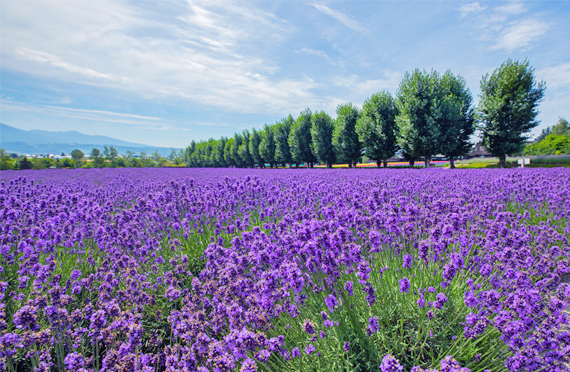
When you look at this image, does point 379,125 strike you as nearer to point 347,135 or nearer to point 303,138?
point 347,135

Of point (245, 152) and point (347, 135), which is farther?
point (245, 152)

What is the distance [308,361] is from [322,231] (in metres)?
1.07

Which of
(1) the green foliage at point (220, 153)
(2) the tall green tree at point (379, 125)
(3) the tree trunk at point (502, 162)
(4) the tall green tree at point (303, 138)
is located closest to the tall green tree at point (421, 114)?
(2) the tall green tree at point (379, 125)

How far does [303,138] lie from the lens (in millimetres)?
43281

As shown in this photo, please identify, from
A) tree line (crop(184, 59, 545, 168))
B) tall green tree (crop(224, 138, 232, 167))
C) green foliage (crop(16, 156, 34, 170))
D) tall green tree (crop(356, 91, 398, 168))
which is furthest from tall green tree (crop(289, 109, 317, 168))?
green foliage (crop(16, 156, 34, 170))

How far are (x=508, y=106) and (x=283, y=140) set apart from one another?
32549 millimetres

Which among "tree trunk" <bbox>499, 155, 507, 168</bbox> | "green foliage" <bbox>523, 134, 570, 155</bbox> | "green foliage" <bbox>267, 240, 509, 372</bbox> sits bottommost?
"green foliage" <bbox>267, 240, 509, 372</bbox>

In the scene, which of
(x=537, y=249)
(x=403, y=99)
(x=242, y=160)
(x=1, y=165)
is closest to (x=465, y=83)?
(x=403, y=99)

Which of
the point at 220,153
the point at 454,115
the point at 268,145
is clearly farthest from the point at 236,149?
the point at 454,115

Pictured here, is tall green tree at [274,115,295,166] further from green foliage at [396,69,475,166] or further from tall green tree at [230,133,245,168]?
green foliage at [396,69,475,166]

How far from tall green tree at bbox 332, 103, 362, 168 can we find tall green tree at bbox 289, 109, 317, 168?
7.85 meters

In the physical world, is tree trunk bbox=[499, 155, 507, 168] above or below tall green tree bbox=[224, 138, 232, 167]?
below

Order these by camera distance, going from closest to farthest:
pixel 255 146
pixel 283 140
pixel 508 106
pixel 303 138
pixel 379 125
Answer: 1. pixel 508 106
2. pixel 379 125
3. pixel 303 138
4. pixel 283 140
5. pixel 255 146

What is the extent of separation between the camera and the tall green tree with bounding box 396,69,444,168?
25.5 meters
